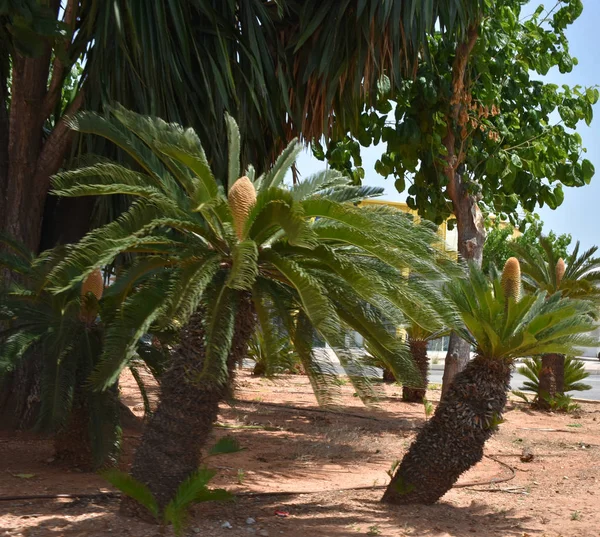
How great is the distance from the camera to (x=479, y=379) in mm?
6414

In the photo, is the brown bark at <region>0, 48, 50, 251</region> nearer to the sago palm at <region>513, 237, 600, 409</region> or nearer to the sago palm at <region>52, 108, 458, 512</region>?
the sago palm at <region>52, 108, 458, 512</region>

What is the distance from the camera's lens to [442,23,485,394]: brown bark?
11219 millimetres

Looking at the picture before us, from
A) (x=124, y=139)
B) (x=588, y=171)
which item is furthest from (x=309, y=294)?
(x=588, y=171)

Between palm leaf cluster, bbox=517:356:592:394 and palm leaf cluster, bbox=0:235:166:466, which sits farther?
palm leaf cluster, bbox=517:356:592:394

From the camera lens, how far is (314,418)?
1190 centimetres

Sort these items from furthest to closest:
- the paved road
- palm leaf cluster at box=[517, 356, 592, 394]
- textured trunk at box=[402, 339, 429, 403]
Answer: the paved road, palm leaf cluster at box=[517, 356, 592, 394], textured trunk at box=[402, 339, 429, 403]

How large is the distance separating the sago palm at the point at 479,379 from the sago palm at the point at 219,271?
704 mm

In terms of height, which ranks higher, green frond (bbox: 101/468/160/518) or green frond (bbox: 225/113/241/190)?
green frond (bbox: 225/113/241/190)

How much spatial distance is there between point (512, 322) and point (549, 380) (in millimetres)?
9521

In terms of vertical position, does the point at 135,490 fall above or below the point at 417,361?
below

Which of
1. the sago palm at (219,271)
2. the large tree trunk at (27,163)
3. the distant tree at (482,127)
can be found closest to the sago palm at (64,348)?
the sago palm at (219,271)

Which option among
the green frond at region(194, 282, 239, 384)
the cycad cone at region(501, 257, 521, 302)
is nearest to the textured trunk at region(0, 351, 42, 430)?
the green frond at region(194, 282, 239, 384)

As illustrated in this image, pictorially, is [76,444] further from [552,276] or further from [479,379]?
[552,276]

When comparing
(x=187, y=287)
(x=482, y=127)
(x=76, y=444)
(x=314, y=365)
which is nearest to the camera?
(x=187, y=287)
